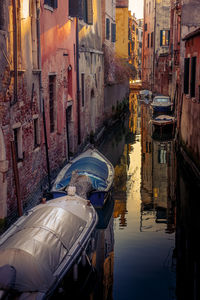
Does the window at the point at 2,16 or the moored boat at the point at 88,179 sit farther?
the moored boat at the point at 88,179

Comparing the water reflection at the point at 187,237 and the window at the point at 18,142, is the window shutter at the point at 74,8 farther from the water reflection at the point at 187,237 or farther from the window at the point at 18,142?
the window at the point at 18,142

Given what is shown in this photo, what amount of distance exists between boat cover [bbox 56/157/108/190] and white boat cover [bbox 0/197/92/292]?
2767mm

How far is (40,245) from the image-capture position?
673 cm

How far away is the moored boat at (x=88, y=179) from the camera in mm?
11031

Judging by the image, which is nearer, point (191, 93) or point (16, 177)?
point (16, 177)

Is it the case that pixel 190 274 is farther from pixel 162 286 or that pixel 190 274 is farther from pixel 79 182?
pixel 79 182

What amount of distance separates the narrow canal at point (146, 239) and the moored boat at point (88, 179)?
0.59 meters

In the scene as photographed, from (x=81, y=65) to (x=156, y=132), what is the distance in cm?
816

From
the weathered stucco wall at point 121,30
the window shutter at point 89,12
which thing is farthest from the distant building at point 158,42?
the window shutter at point 89,12

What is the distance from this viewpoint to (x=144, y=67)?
53969mm

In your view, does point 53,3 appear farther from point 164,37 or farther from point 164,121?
point 164,37

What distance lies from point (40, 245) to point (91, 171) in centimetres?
541

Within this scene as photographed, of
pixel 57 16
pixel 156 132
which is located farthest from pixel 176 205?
pixel 156 132

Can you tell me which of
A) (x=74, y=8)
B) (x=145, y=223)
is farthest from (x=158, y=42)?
(x=145, y=223)
